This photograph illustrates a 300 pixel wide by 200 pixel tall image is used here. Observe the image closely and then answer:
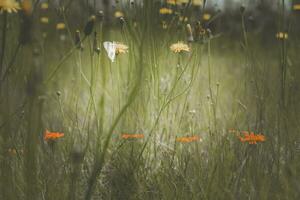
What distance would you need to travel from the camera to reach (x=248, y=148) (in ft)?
4.24

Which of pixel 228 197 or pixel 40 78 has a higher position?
pixel 40 78

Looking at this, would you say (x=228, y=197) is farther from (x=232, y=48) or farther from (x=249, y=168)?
(x=232, y=48)

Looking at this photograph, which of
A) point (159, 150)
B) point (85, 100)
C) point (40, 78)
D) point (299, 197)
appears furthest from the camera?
point (85, 100)

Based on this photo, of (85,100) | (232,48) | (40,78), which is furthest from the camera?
(232,48)

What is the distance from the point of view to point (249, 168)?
1.17 m

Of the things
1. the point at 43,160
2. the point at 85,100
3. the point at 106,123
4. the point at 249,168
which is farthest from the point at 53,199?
the point at 85,100

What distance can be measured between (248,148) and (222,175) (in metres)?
0.20

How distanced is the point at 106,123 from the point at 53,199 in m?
0.85

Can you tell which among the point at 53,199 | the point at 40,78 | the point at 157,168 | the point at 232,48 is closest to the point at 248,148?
the point at 157,168

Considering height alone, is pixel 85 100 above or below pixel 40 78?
below

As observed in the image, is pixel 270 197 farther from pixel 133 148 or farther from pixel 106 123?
pixel 106 123

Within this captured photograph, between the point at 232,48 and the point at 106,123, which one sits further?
the point at 232,48

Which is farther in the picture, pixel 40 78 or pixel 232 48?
pixel 232 48

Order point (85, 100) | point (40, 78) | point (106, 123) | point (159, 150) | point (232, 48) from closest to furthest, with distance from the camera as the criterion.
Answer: point (40, 78) → point (159, 150) → point (106, 123) → point (85, 100) → point (232, 48)
